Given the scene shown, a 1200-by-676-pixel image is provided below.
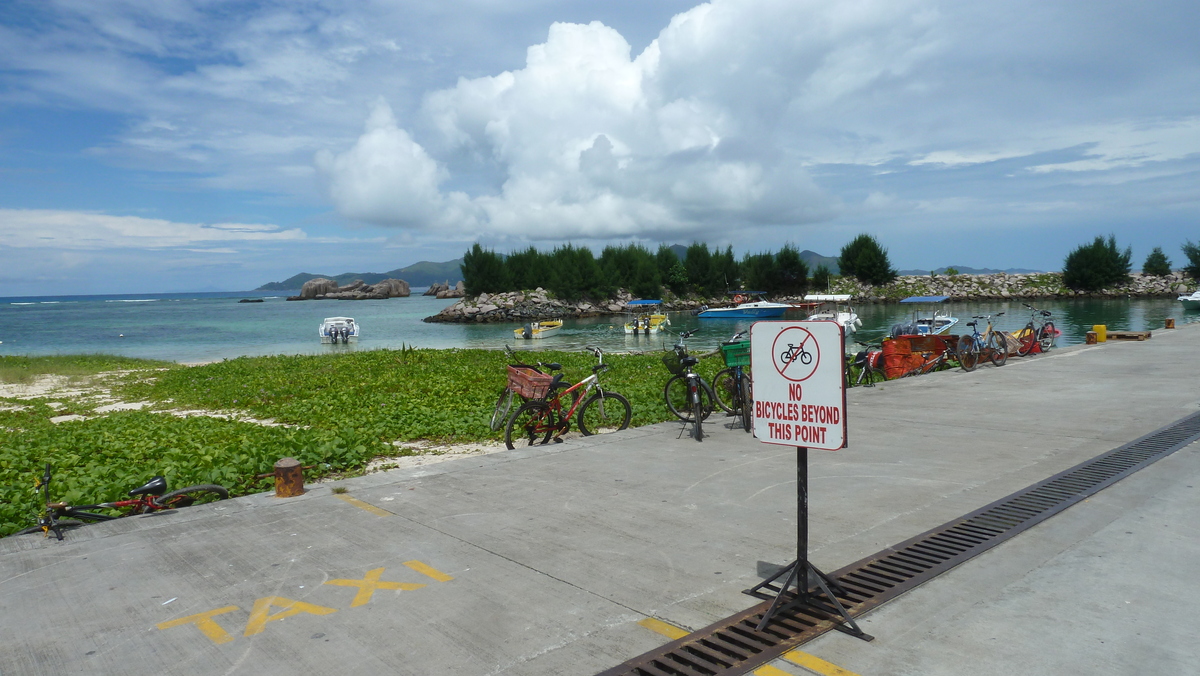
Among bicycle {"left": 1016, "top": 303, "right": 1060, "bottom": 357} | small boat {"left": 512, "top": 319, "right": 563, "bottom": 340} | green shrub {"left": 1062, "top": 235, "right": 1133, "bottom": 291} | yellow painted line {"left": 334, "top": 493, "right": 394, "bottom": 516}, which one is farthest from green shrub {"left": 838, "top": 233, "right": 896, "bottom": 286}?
yellow painted line {"left": 334, "top": 493, "right": 394, "bottom": 516}

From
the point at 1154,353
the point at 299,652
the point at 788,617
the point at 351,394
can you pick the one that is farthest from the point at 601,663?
the point at 1154,353

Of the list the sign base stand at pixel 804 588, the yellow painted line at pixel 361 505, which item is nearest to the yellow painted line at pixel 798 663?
the sign base stand at pixel 804 588

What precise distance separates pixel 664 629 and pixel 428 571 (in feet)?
5.99

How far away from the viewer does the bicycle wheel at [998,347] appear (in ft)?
57.6

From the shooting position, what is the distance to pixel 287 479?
7160mm

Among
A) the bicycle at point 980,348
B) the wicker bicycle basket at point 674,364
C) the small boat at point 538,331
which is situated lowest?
the small boat at point 538,331

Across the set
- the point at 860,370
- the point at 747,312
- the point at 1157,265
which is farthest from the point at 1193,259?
the point at 860,370

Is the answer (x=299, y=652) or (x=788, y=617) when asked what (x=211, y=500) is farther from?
(x=788, y=617)

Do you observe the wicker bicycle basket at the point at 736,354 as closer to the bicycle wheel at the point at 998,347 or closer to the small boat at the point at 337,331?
the bicycle wheel at the point at 998,347

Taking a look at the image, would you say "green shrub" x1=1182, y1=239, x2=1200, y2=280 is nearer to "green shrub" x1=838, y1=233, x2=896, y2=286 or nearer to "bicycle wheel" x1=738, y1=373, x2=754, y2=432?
"green shrub" x1=838, y1=233, x2=896, y2=286

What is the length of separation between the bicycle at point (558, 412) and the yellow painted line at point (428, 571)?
421 centimetres

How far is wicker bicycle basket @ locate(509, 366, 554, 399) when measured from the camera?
9.69 meters

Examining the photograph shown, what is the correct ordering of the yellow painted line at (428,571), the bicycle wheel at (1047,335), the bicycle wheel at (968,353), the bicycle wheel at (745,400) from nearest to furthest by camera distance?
1. the yellow painted line at (428,571)
2. the bicycle wheel at (745,400)
3. the bicycle wheel at (968,353)
4. the bicycle wheel at (1047,335)

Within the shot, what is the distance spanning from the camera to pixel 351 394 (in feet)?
51.9
